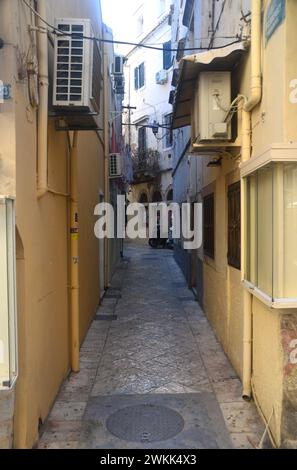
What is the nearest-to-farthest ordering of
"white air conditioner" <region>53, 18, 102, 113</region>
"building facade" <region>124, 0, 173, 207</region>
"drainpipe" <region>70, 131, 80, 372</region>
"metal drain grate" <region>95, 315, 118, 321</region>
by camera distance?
"white air conditioner" <region>53, 18, 102, 113</region>, "drainpipe" <region>70, 131, 80, 372</region>, "metal drain grate" <region>95, 315, 118, 321</region>, "building facade" <region>124, 0, 173, 207</region>

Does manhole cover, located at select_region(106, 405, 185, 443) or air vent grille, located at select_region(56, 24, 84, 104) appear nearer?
manhole cover, located at select_region(106, 405, 185, 443)

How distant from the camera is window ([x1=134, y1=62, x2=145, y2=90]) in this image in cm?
2727

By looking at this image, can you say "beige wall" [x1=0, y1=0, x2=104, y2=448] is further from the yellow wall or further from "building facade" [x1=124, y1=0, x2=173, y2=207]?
"building facade" [x1=124, y1=0, x2=173, y2=207]

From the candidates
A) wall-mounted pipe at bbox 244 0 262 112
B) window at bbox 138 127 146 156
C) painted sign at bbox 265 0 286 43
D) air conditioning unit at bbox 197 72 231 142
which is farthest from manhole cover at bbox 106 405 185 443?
window at bbox 138 127 146 156

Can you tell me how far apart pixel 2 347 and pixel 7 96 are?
5.83 ft

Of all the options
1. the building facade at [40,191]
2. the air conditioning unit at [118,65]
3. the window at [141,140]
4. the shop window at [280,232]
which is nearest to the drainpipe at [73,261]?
the building facade at [40,191]

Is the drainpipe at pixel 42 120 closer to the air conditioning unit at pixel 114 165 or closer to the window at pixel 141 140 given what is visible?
the air conditioning unit at pixel 114 165

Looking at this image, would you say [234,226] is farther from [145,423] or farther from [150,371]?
[145,423]

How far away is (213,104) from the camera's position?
5.10m

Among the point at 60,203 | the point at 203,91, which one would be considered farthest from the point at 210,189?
the point at 60,203

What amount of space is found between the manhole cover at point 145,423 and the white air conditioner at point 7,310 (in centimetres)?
149

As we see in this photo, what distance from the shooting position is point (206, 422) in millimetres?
4207

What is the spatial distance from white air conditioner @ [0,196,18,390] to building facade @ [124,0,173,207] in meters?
21.1
